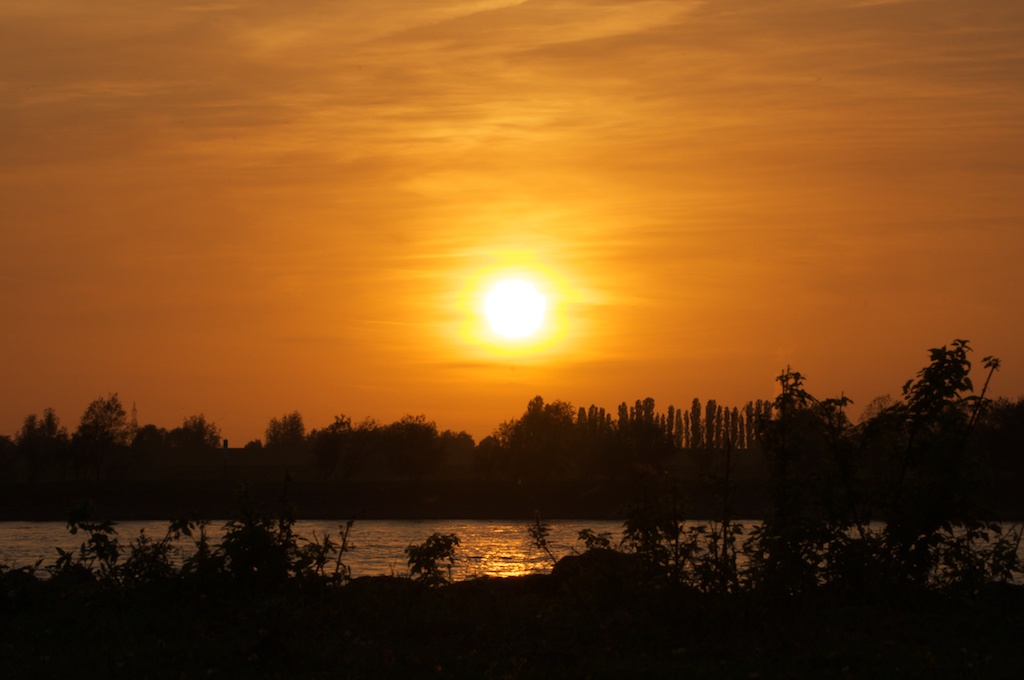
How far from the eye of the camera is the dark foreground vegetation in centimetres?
1339

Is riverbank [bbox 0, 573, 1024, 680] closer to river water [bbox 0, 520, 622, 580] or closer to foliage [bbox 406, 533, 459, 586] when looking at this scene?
foliage [bbox 406, 533, 459, 586]

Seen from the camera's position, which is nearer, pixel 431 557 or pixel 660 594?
pixel 660 594

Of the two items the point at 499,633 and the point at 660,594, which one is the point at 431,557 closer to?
the point at 499,633

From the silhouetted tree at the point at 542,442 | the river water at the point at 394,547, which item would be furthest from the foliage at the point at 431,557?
the silhouetted tree at the point at 542,442

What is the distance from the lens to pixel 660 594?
1482 centimetres

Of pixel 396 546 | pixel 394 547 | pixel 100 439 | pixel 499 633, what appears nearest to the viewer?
pixel 499 633

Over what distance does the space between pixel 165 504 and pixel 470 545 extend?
52.6 metres

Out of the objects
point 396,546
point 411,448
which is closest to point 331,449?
point 411,448

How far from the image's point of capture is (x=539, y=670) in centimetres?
1299

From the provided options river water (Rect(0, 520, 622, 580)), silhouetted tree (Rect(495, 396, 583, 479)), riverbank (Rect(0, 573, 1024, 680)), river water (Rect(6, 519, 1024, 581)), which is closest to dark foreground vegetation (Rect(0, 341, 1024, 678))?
riverbank (Rect(0, 573, 1024, 680))

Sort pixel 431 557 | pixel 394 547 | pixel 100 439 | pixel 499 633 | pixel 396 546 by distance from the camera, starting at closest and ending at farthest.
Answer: pixel 499 633
pixel 431 557
pixel 394 547
pixel 396 546
pixel 100 439

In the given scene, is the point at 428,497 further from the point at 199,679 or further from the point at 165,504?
the point at 199,679

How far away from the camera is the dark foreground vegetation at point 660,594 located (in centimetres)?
1339

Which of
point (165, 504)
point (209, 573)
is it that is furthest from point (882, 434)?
point (165, 504)
